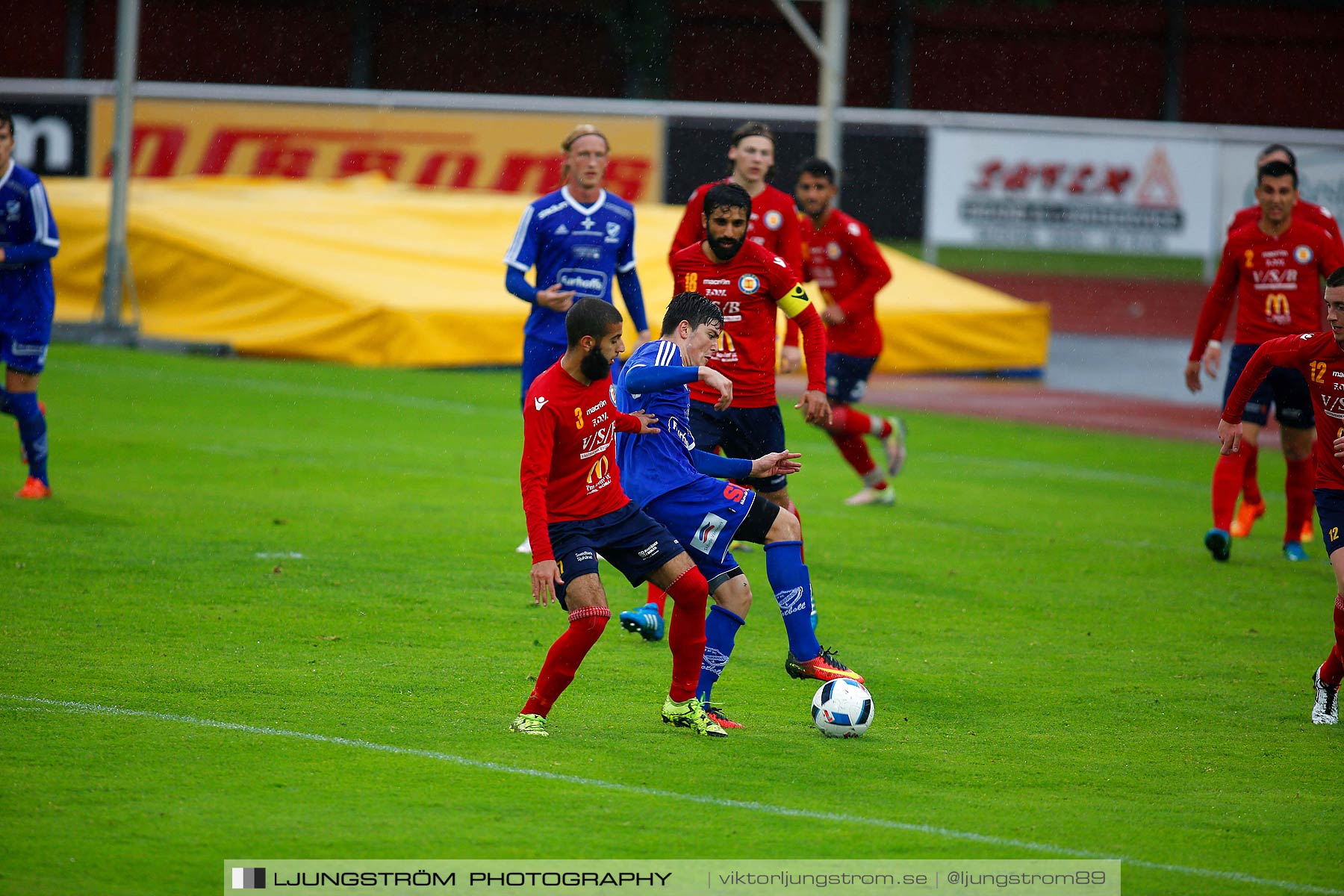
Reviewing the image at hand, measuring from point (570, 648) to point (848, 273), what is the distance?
20.9ft

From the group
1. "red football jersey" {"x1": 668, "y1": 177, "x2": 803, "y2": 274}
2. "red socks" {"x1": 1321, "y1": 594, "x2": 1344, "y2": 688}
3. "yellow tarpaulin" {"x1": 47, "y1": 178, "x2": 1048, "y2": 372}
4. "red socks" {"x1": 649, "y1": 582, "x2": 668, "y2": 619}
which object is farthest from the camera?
"yellow tarpaulin" {"x1": 47, "y1": 178, "x2": 1048, "y2": 372}

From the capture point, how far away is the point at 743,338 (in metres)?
8.04

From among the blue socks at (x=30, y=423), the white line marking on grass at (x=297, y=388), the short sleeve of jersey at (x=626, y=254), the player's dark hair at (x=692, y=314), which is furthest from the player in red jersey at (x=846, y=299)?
the blue socks at (x=30, y=423)

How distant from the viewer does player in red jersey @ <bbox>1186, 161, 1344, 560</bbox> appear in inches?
392

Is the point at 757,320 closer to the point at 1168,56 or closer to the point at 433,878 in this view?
the point at 433,878

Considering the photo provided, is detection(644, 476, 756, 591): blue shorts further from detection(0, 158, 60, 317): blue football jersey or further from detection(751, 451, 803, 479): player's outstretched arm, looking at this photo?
detection(0, 158, 60, 317): blue football jersey

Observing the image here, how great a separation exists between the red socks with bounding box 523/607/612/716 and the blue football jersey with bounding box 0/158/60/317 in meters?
5.59

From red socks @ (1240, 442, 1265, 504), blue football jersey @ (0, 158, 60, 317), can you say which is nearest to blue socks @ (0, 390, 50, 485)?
blue football jersey @ (0, 158, 60, 317)

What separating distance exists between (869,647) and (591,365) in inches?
98.4

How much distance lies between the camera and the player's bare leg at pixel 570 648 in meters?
5.76

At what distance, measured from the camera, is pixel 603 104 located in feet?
86.4

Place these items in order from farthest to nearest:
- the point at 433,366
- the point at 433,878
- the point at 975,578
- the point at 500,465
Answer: the point at 433,366, the point at 500,465, the point at 975,578, the point at 433,878

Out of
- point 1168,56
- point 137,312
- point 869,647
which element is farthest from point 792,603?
point 1168,56

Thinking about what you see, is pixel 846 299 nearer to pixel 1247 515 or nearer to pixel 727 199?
pixel 1247 515
